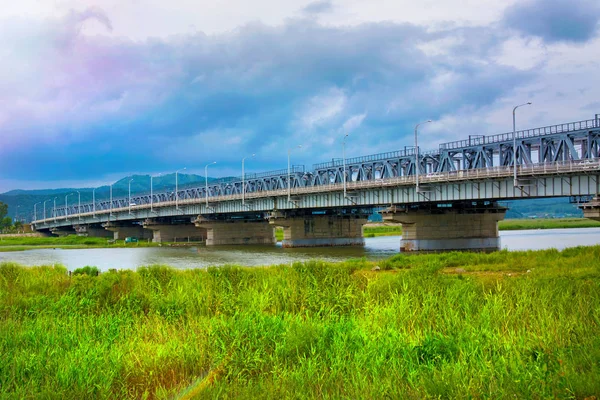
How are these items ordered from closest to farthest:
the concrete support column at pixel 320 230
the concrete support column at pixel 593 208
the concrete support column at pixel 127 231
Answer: the concrete support column at pixel 593 208 → the concrete support column at pixel 320 230 → the concrete support column at pixel 127 231

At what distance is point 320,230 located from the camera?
326ft

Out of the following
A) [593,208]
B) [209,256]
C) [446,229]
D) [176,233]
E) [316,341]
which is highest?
[593,208]

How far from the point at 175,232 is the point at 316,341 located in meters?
128

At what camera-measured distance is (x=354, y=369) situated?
10.7m

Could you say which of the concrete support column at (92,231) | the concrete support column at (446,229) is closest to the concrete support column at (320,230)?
the concrete support column at (446,229)

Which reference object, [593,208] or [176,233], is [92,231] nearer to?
[176,233]

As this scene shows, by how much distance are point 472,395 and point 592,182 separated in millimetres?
46539

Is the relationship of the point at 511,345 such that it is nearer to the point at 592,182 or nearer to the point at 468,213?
the point at 592,182

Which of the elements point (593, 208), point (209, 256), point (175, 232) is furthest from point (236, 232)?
point (593, 208)

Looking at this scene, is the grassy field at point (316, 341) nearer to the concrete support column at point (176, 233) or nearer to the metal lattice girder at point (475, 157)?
the metal lattice girder at point (475, 157)

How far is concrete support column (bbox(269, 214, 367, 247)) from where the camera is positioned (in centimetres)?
9569

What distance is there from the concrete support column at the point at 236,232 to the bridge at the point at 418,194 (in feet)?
0.67

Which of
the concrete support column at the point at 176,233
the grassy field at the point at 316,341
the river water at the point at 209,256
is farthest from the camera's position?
the concrete support column at the point at 176,233

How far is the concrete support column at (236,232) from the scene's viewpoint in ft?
375
